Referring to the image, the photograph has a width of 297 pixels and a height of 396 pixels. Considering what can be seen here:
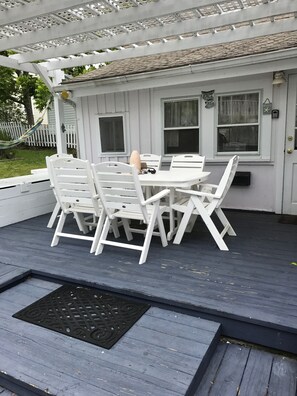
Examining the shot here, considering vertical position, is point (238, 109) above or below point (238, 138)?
above

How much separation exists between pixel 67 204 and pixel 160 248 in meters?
1.21

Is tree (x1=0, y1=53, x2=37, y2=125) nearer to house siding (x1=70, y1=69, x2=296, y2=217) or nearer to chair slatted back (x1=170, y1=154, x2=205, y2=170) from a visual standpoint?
house siding (x1=70, y1=69, x2=296, y2=217)

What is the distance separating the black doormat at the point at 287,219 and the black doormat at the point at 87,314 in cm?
268

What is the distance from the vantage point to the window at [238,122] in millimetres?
4510

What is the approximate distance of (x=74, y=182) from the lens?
10.6 feet

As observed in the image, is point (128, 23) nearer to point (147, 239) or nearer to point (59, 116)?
point (147, 239)

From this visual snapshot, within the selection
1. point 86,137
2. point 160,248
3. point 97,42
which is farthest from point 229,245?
point 86,137

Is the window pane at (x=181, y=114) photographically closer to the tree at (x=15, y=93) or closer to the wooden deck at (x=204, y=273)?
the wooden deck at (x=204, y=273)

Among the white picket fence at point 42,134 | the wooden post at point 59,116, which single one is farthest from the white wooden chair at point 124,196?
the white picket fence at point 42,134

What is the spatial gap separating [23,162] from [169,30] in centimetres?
633

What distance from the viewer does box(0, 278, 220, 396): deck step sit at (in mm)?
1540

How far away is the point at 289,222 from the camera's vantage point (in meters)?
4.09

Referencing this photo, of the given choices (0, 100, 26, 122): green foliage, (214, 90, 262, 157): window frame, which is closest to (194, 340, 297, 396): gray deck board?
(214, 90, 262, 157): window frame

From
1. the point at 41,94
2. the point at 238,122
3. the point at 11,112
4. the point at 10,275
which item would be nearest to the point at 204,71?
the point at 238,122
